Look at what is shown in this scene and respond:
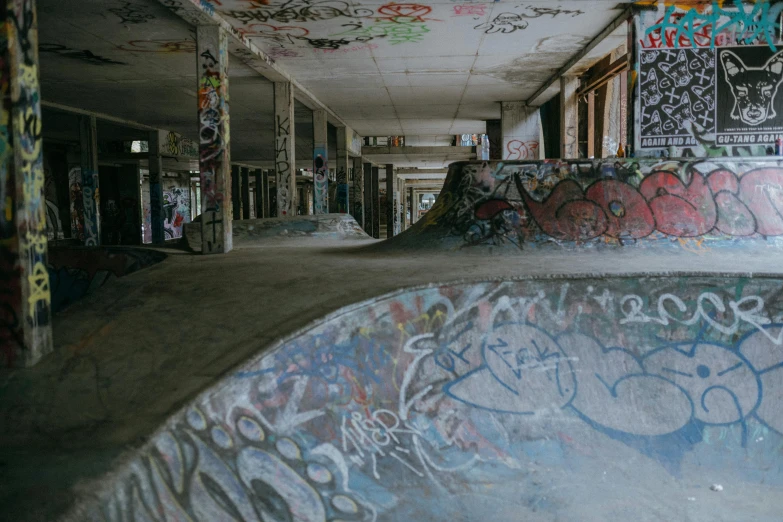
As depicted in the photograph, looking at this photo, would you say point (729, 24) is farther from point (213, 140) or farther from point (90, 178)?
point (90, 178)

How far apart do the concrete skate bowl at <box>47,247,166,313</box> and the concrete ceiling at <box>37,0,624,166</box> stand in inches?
147

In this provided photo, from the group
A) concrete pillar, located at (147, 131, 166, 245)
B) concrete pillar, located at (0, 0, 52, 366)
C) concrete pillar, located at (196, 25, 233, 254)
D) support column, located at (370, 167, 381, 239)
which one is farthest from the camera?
support column, located at (370, 167, 381, 239)

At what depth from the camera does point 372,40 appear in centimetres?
1080

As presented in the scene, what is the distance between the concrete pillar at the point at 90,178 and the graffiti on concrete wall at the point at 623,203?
45.0 ft

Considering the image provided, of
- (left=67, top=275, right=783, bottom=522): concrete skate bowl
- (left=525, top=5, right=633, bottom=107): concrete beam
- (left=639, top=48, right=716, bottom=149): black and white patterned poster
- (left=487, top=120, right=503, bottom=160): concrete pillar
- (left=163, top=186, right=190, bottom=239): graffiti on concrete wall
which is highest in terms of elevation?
(left=525, top=5, right=633, bottom=107): concrete beam

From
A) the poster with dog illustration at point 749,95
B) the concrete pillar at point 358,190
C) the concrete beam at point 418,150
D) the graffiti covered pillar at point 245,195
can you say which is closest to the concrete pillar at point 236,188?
the graffiti covered pillar at point 245,195

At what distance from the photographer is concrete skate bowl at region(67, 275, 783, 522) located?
3719 mm

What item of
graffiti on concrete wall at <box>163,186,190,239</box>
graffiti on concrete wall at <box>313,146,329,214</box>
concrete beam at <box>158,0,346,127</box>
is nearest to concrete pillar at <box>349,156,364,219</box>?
graffiti on concrete wall at <box>313,146,329,214</box>

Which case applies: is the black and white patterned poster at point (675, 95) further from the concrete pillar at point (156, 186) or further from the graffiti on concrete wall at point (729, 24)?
the concrete pillar at point (156, 186)

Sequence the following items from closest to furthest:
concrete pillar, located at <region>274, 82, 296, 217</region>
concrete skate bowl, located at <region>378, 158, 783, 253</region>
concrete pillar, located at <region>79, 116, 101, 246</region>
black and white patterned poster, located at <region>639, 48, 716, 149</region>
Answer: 1. concrete skate bowl, located at <region>378, 158, 783, 253</region>
2. black and white patterned poster, located at <region>639, 48, 716, 149</region>
3. concrete pillar, located at <region>274, 82, 296, 217</region>
4. concrete pillar, located at <region>79, 116, 101, 246</region>

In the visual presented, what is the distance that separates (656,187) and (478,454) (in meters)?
4.82

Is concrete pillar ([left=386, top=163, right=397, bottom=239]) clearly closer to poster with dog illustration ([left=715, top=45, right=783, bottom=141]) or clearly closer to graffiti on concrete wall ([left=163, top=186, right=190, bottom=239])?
graffiti on concrete wall ([left=163, top=186, right=190, bottom=239])

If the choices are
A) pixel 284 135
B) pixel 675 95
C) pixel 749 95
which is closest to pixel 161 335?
pixel 675 95

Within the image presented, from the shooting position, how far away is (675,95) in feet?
29.0
